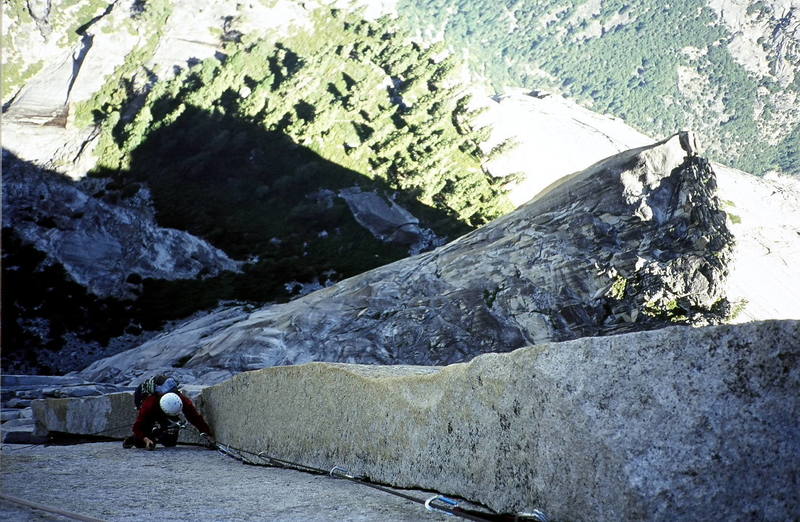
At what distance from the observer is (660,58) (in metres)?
149

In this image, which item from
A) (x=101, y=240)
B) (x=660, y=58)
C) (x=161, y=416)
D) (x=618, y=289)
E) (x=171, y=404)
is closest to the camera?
(x=171, y=404)

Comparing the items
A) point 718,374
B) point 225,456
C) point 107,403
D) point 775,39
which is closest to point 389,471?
point 718,374

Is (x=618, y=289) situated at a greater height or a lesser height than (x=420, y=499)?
greater

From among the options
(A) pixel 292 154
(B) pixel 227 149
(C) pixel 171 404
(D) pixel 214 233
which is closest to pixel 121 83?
(B) pixel 227 149

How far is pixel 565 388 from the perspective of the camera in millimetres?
4188

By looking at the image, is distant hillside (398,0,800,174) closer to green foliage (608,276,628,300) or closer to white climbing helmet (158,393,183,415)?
green foliage (608,276,628,300)

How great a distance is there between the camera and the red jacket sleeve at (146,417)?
9758mm

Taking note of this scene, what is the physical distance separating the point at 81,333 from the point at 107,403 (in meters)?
28.7

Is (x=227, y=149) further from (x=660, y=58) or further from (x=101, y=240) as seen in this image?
(x=660, y=58)

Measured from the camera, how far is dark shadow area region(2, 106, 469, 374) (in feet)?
123

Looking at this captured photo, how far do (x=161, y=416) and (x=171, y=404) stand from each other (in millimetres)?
424

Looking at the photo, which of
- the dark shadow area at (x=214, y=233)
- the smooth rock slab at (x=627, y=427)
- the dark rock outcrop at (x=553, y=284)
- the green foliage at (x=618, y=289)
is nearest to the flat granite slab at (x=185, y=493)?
the smooth rock slab at (x=627, y=427)

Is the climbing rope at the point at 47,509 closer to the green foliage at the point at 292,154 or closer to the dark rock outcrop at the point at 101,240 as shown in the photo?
the green foliage at the point at 292,154

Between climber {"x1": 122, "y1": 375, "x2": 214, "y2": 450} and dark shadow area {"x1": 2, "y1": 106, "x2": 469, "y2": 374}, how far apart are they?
2621cm
